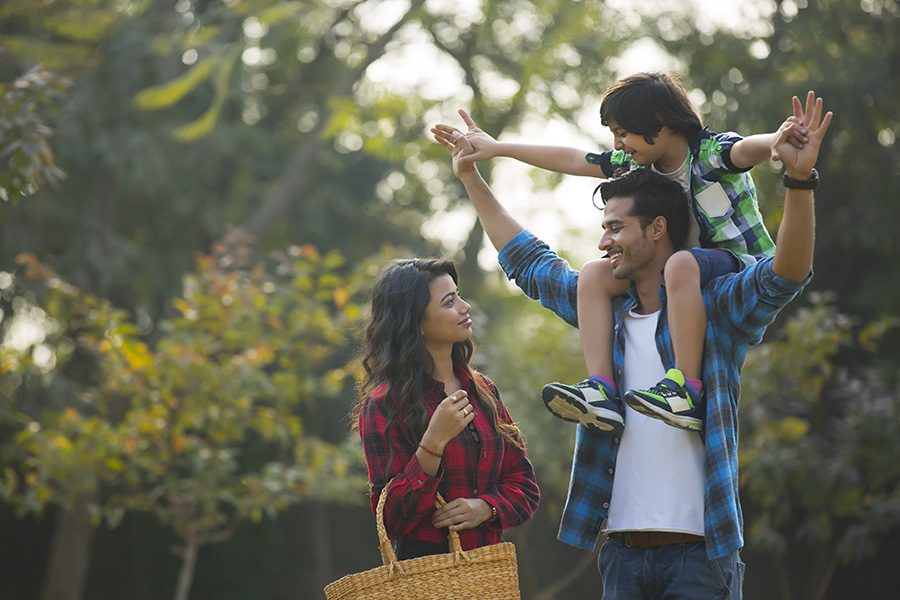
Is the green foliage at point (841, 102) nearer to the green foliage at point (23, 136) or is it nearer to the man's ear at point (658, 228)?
the green foliage at point (23, 136)

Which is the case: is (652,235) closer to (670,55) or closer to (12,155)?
(12,155)

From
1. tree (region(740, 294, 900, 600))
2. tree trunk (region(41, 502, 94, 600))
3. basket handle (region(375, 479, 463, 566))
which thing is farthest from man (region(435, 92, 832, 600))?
tree trunk (region(41, 502, 94, 600))

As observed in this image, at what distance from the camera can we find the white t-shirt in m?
2.34

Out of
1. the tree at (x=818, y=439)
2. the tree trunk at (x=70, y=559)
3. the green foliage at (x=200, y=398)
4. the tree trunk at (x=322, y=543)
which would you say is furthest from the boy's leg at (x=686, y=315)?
the tree trunk at (x=322, y=543)

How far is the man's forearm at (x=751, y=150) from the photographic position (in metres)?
2.32

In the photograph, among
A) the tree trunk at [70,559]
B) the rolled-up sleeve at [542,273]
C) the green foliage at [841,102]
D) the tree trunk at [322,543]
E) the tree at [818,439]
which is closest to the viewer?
the rolled-up sleeve at [542,273]

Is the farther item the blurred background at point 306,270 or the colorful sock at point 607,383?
the blurred background at point 306,270

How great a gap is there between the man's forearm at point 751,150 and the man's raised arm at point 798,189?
13cm

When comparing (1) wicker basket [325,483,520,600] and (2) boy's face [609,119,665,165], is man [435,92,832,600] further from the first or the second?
(1) wicker basket [325,483,520,600]

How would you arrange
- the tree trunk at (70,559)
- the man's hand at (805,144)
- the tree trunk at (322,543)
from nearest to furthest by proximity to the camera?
the man's hand at (805,144), the tree trunk at (70,559), the tree trunk at (322,543)

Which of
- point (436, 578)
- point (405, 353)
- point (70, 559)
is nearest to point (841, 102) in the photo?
point (405, 353)

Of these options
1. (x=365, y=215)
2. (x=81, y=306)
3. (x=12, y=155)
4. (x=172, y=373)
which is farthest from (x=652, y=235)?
(x=365, y=215)

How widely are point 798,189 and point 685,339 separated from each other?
1.33 feet

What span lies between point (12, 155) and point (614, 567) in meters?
2.98
